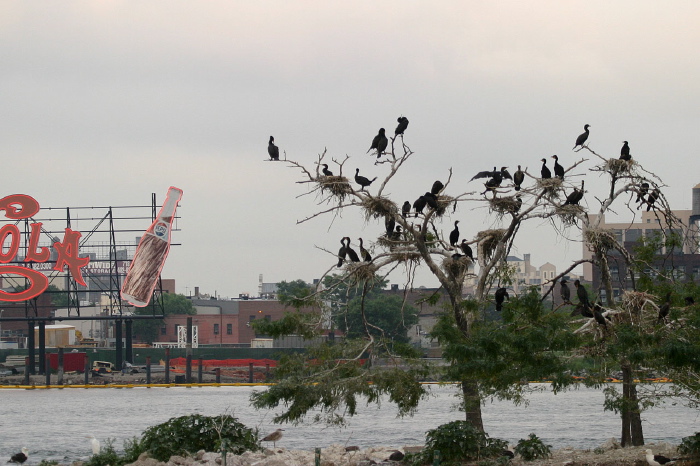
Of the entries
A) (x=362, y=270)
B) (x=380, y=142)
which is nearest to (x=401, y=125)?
(x=380, y=142)

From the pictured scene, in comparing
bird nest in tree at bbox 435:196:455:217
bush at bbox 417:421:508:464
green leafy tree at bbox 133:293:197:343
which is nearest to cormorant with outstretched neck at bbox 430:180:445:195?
bird nest in tree at bbox 435:196:455:217

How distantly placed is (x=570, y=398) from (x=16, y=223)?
131ft

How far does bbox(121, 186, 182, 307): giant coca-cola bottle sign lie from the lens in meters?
69.8

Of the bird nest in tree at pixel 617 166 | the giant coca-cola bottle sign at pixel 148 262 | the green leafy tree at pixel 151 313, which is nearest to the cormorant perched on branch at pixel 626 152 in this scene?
the bird nest in tree at pixel 617 166

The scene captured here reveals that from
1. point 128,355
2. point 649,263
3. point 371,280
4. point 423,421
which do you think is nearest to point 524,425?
point 423,421

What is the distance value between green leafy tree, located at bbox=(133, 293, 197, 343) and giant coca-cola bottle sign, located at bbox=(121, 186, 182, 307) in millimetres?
39356

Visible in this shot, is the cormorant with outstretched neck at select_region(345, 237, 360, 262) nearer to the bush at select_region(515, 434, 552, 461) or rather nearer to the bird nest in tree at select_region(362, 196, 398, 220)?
the bird nest in tree at select_region(362, 196, 398, 220)

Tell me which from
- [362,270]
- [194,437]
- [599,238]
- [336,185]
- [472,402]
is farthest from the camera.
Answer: [194,437]

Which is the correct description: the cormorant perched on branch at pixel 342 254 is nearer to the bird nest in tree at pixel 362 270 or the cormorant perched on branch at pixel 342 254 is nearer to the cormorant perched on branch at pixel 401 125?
the bird nest in tree at pixel 362 270

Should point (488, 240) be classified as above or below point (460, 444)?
above

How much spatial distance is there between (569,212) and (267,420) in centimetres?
3121

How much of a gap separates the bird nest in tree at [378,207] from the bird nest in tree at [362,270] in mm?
1011

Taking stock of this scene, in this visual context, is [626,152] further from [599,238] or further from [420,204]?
[420,204]

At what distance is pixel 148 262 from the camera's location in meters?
70.1
